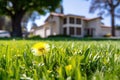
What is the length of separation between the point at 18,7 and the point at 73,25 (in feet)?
60.2

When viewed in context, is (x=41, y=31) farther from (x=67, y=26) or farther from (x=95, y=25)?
(x=95, y=25)

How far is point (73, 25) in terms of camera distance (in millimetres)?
48750

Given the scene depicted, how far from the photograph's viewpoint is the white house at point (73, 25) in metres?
48.6

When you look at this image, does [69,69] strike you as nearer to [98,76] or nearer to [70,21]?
[98,76]

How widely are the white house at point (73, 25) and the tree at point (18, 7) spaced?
14.5 meters

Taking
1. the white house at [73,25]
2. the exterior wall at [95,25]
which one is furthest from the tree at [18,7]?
the exterior wall at [95,25]

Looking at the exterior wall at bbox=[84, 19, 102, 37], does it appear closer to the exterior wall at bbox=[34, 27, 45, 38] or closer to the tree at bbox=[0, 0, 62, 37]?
the exterior wall at bbox=[34, 27, 45, 38]

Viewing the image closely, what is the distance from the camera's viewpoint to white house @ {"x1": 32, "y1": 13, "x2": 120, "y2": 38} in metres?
48.6

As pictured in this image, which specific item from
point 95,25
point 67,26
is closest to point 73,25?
point 67,26

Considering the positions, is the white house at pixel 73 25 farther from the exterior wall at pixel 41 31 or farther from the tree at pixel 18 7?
the tree at pixel 18 7

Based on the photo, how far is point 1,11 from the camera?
3303cm

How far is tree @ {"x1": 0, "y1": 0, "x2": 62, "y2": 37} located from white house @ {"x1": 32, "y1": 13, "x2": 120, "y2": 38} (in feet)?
47.7

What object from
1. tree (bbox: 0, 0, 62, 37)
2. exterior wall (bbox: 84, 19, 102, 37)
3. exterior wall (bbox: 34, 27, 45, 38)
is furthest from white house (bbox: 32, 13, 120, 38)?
tree (bbox: 0, 0, 62, 37)

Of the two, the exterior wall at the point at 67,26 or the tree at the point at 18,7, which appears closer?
the tree at the point at 18,7
